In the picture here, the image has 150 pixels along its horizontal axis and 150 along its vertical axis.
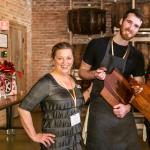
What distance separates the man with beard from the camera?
2535mm

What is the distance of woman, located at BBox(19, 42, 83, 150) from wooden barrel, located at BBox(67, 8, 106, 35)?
5458mm

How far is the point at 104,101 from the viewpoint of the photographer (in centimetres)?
254

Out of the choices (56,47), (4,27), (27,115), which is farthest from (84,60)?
(4,27)

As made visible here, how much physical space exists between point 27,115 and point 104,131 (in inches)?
26.8

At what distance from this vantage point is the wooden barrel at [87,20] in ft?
24.8

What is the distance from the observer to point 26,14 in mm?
8766

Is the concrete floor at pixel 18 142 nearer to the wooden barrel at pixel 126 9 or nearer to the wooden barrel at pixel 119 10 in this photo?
the wooden barrel at pixel 126 9

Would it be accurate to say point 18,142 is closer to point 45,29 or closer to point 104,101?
point 104,101

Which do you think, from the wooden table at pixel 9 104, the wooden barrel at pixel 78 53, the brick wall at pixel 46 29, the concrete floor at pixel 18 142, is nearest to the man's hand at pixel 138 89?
the wooden table at pixel 9 104

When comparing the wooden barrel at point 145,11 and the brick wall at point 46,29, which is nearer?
the wooden barrel at point 145,11

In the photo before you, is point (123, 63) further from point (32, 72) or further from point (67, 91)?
point (32, 72)

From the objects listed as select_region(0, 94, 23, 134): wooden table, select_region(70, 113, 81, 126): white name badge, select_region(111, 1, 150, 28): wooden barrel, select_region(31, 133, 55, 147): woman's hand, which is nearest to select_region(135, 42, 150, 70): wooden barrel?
select_region(111, 1, 150, 28): wooden barrel

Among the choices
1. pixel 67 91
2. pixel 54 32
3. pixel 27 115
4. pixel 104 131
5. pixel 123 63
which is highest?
pixel 54 32

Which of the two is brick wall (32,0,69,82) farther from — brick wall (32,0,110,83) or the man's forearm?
the man's forearm
